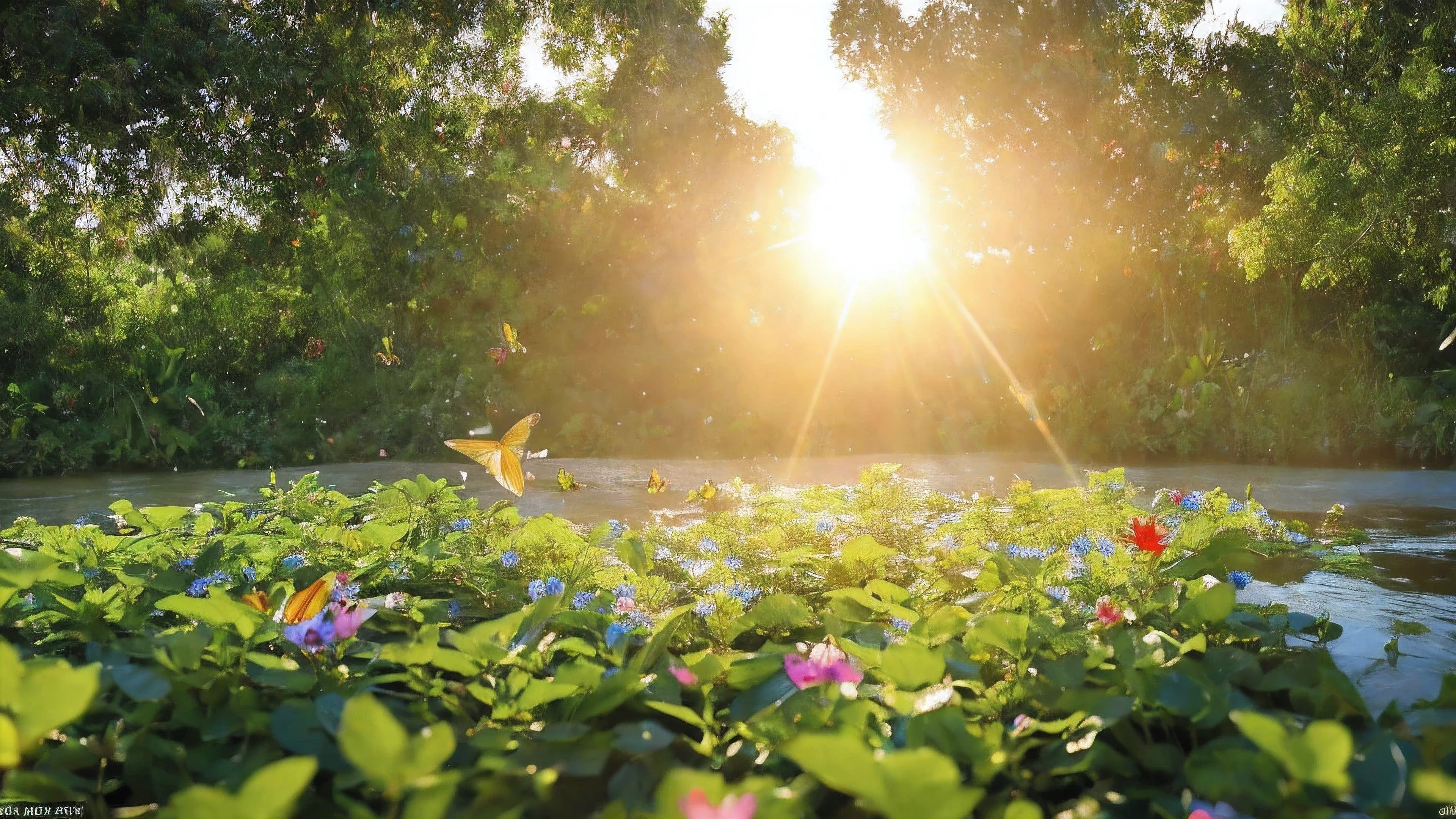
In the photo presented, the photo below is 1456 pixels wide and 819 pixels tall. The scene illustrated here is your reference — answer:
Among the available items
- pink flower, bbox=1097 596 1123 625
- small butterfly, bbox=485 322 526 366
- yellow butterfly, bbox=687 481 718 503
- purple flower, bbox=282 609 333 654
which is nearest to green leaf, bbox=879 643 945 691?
pink flower, bbox=1097 596 1123 625

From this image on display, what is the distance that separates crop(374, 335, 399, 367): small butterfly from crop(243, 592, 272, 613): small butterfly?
4.89 m

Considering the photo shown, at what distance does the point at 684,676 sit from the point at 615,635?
17 centimetres

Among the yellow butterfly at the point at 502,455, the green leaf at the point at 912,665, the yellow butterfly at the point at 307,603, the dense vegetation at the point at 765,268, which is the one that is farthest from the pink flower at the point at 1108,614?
the dense vegetation at the point at 765,268

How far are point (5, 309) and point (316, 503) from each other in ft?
14.4

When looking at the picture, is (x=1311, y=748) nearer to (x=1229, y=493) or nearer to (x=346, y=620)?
(x=346, y=620)

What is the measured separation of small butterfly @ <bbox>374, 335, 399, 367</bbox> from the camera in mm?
6141

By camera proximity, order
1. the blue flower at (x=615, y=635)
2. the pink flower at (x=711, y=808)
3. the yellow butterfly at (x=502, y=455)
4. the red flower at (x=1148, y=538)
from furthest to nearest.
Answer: the yellow butterfly at (x=502, y=455)
the red flower at (x=1148, y=538)
the blue flower at (x=615, y=635)
the pink flower at (x=711, y=808)

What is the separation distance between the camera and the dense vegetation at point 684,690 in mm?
841

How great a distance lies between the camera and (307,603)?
1.33 metres

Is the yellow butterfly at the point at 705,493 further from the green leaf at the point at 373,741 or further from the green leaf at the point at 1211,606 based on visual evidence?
the green leaf at the point at 373,741

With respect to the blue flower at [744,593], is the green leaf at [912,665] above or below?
above

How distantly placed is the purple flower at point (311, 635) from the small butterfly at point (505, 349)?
15.8 feet

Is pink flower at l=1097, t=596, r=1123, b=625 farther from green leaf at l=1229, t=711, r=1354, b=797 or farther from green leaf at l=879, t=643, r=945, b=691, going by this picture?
green leaf at l=1229, t=711, r=1354, b=797

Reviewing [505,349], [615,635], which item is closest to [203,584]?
[615,635]
